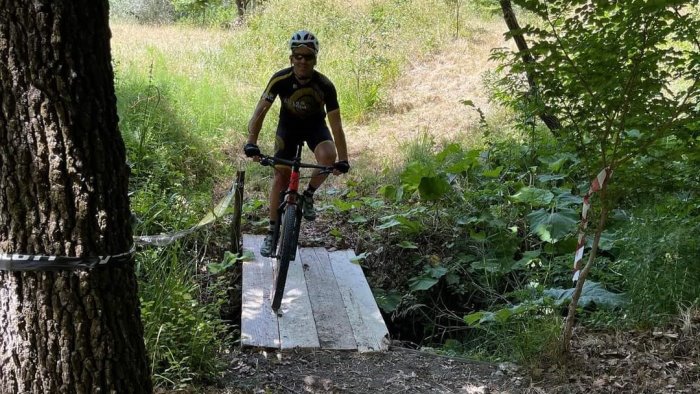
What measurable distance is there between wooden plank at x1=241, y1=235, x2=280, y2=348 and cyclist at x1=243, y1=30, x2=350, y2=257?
0.21 metres

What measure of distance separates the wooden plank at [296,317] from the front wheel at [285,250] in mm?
152

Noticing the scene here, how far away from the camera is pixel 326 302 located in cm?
536

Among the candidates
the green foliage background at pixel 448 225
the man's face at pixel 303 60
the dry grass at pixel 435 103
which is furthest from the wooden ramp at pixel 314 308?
the dry grass at pixel 435 103

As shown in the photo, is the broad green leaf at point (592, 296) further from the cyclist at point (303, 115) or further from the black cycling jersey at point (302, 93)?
the black cycling jersey at point (302, 93)

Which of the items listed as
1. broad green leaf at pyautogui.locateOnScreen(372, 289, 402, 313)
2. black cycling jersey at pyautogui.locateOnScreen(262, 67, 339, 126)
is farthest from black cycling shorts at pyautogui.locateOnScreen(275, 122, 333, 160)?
broad green leaf at pyautogui.locateOnScreen(372, 289, 402, 313)

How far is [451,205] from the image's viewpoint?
283 inches

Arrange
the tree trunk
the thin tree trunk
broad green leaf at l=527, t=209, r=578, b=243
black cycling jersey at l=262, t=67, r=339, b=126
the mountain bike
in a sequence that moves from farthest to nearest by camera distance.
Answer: broad green leaf at l=527, t=209, r=578, b=243 → black cycling jersey at l=262, t=67, r=339, b=126 → the mountain bike → the thin tree trunk → the tree trunk

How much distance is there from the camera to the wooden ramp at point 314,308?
183 inches

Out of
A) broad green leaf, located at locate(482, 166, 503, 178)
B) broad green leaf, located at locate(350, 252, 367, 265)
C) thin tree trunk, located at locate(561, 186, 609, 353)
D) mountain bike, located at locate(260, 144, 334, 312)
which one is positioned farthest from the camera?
broad green leaf, located at locate(482, 166, 503, 178)

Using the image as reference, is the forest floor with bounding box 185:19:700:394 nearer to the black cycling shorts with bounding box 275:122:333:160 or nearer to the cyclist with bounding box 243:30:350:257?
the cyclist with bounding box 243:30:350:257

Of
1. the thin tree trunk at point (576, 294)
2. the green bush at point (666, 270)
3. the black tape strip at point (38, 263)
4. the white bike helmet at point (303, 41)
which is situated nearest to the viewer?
the black tape strip at point (38, 263)

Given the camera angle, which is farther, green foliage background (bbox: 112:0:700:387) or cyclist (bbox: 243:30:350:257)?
cyclist (bbox: 243:30:350:257)

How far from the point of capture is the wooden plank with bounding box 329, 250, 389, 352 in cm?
474

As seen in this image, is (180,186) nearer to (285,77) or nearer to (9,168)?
(285,77)
